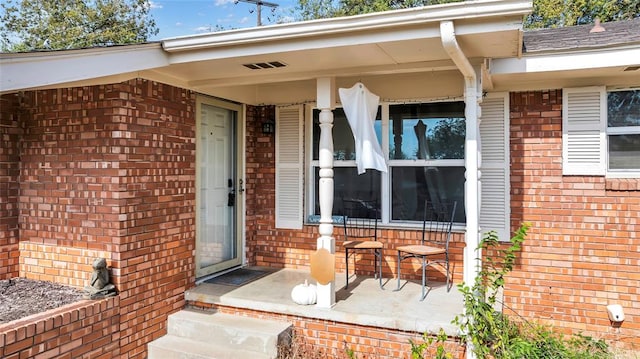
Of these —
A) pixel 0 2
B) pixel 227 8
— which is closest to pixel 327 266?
pixel 227 8

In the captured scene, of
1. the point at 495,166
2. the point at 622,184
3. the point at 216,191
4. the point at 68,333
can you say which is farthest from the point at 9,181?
the point at 622,184

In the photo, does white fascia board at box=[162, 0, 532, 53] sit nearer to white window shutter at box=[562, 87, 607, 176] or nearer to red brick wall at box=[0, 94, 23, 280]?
red brick wall at box=[0, 94, 23, 280]

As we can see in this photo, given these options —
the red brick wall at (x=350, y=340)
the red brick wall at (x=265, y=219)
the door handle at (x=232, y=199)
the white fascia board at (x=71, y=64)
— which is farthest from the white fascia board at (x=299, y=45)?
the red brick wall at (x=350, y=340)

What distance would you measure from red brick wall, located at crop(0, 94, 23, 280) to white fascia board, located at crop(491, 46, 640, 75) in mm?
4655

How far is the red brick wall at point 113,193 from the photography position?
145 inches

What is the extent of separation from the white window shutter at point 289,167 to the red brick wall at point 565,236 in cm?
254

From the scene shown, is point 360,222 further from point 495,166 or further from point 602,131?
point 602,131

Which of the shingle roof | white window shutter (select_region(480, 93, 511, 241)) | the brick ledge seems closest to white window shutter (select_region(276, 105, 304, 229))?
white window shutter (select_region(480, 93, 511, 241))

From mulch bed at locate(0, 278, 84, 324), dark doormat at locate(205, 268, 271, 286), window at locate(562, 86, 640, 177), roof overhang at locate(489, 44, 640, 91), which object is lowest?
dark doormat at locate(205, 268, 271, 286)

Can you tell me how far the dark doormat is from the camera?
15.7 feet

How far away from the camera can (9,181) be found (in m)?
4.03

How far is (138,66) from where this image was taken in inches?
134

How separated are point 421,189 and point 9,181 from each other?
4308mm

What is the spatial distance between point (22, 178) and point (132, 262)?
1464mm
